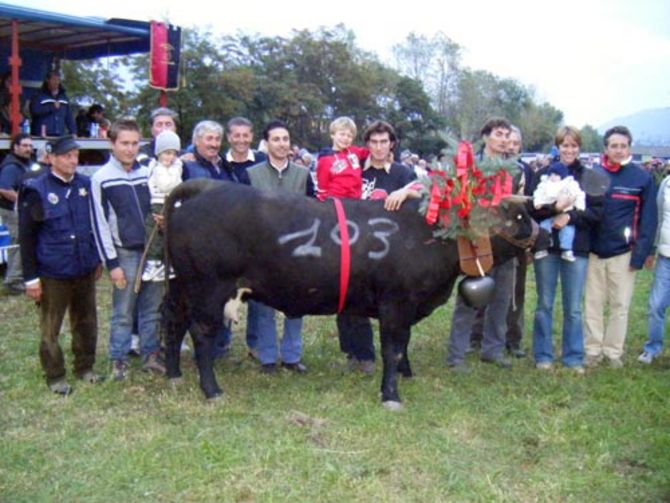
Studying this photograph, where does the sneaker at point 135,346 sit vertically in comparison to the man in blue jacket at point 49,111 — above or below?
below

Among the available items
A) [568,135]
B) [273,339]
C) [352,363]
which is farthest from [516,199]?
[273,339]

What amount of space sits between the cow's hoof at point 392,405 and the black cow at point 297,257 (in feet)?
0.06

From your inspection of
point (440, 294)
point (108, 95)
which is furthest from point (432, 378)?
point (108, 95)

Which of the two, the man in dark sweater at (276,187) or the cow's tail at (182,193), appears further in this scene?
the man in dark sweater at (276,187)

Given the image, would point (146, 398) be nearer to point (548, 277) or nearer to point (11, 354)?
point (11, 354)

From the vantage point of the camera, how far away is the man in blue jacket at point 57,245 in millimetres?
4930

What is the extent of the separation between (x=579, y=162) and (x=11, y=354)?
5.08m

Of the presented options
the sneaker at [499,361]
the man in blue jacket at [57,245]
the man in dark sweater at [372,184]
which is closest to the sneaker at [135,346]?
the man in blue jacket at [57,245]

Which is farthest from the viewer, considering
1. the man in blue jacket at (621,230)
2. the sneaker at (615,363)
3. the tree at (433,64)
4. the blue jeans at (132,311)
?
the tree at (433,64)

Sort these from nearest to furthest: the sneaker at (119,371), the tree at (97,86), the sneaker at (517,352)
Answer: the sneaker at (119,371), the sneaker at (517,352), the tree at (97,86)

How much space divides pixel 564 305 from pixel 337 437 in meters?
2.46

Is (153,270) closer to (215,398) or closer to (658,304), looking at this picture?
(215,398)

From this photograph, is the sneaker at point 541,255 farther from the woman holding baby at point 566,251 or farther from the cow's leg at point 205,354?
the cow's leg at point 205,354

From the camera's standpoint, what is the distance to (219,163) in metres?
5.63
